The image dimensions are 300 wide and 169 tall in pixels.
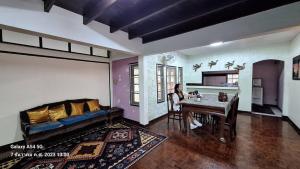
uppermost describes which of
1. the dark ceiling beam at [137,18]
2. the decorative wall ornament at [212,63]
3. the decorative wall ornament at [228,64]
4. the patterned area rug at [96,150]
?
the dark ceiling beam at [137,18]

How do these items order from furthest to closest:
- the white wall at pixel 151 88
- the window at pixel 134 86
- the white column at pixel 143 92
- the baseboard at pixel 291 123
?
1. the window at pixel 134 86
2. the white wall at pixel 151 88
3. the white column at pixel 143 92
4. the baseboard at pixel 291 123

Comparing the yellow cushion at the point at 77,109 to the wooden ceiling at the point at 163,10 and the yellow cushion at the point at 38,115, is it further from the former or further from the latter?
the wooden ceiling at the point at 163,10

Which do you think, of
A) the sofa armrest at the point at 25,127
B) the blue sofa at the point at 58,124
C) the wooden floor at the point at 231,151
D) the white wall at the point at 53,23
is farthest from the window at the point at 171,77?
the sofa armrest at the point at 25,127

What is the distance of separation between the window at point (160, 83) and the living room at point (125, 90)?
0.04 metres

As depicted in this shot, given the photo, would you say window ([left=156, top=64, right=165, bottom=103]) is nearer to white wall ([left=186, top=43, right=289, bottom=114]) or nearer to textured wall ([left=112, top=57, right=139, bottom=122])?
textured wall ([left=112, top=57, right=139, bottom=122])

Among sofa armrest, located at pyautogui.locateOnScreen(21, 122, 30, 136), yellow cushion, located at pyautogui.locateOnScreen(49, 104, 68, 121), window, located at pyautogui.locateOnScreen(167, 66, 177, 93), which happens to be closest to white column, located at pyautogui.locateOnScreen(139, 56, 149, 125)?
window, located at pyautogui.locateOnScreen(167, 66, 177, 93)

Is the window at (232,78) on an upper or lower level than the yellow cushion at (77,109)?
upper

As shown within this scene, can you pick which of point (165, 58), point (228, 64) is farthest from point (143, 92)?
point (228, 64)

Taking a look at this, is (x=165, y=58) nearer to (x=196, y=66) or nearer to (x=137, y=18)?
(x=196, y=66)

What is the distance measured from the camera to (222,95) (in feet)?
11.0

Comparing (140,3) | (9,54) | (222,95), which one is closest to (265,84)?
(222,95)

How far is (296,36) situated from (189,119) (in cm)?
377

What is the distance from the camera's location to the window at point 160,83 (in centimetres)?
466

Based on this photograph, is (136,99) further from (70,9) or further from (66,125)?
(70,9)
